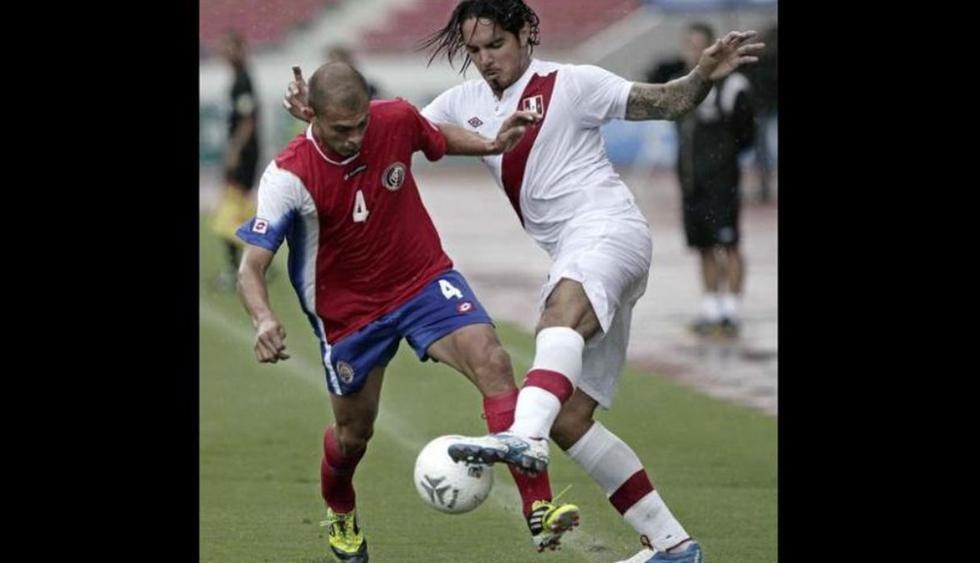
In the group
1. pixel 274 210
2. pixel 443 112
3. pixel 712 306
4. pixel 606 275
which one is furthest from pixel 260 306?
pixel 712 306

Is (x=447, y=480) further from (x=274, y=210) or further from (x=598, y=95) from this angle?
(x=598, y=95)

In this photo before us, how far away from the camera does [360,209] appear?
7406mm

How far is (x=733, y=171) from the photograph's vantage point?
51.5 ft

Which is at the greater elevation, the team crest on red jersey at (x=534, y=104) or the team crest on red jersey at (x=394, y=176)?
the team crest on red jersey at (x=534, y=104)

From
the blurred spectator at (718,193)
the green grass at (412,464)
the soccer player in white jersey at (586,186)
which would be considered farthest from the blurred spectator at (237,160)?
the soccer player in white jersey at (586,186)

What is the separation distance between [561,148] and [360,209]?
0.94 m

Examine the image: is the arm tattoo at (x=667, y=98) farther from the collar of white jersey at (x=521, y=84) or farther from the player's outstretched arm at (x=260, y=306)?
the player's outstretched arm at (x=260, y=306)

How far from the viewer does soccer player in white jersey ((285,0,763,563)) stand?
294 inches

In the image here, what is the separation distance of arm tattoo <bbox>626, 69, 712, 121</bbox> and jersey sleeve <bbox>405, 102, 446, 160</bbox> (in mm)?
822

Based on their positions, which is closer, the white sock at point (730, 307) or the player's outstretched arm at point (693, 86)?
the player's outstretched arm at point (693, 86)

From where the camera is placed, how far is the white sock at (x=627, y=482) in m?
7.57

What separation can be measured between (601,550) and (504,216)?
18.6 metres
